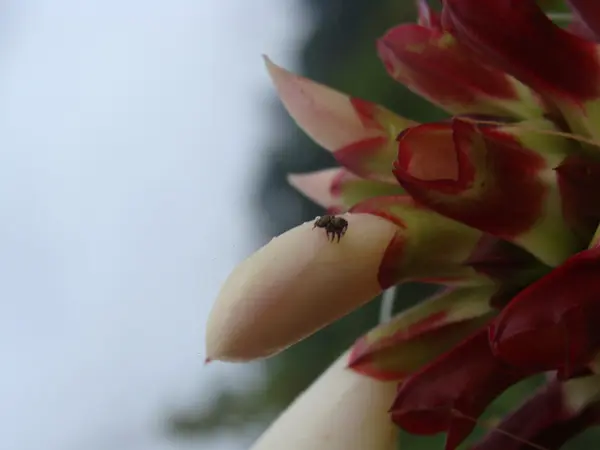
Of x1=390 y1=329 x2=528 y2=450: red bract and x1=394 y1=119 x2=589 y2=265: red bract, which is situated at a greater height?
x1=394 y1=119 x2=589 y2=265: red bract

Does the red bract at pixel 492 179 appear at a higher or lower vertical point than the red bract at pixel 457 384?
higher

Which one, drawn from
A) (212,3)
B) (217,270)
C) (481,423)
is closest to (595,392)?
(481,423)

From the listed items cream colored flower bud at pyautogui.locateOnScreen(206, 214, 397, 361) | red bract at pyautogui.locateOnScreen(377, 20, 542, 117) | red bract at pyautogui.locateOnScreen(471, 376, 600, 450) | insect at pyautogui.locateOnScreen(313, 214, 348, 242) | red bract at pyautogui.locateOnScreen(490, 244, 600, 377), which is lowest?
red bract at pyautogui.locateOnScreen(471, 376, 600, 450)

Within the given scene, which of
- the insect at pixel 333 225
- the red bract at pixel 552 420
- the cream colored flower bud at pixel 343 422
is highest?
the insect at pixel 333 225
